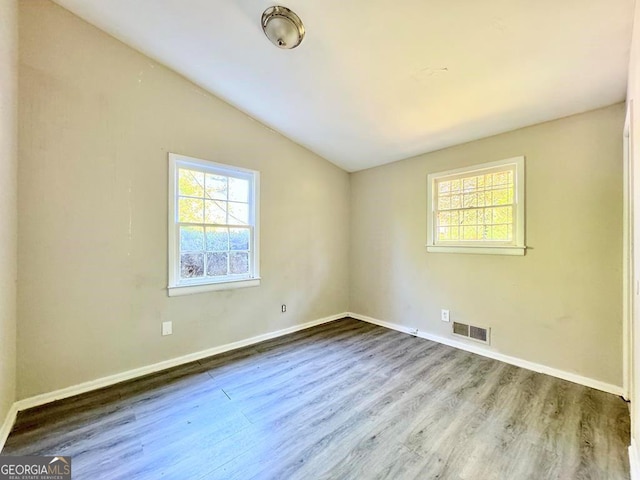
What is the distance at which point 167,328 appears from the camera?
8.65 ft

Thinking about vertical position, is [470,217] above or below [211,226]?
above

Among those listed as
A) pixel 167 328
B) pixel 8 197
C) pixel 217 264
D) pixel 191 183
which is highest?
pixel 191 183

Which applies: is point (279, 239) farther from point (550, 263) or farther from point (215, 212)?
point (550, 263)

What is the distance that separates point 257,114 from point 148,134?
1177 mm

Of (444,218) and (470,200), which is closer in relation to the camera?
(470,200)

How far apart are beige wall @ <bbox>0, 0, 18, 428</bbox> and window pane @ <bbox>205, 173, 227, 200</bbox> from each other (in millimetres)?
1397

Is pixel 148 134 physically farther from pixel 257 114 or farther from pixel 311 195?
pixel 311 195

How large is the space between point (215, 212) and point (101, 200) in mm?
987

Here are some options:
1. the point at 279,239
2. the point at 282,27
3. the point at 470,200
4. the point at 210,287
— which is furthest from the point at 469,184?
the point at 210,287

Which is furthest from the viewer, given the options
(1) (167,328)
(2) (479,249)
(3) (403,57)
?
(2) (479,249)

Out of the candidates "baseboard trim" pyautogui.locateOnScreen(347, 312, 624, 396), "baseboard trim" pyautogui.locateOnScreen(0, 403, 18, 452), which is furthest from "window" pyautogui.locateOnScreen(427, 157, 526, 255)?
"baseboard trim" pyautogui.locateOnScreen(0, 403, 18, 452)

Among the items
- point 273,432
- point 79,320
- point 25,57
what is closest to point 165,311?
point 79,320

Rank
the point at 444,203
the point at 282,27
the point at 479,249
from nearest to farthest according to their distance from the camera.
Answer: the point at 282,27 → the point at 479,249 → the point at 444,203

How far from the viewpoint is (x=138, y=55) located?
249 cm
